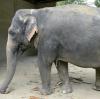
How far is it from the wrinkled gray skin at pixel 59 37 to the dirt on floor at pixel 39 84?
0.18m

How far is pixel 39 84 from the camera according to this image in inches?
267

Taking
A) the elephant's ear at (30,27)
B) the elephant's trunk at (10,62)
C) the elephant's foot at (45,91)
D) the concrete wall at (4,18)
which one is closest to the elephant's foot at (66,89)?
the elephant's foot at (45,91)

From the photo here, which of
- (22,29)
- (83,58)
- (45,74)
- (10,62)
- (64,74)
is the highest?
(22,29)

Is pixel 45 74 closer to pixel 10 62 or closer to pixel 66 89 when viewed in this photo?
pixel 66 89

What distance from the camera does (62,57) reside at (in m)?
6.06

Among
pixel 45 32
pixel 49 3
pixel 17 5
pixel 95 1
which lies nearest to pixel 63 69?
pixel 45 32

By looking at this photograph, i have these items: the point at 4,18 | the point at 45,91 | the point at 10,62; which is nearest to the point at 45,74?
the point at 45,91

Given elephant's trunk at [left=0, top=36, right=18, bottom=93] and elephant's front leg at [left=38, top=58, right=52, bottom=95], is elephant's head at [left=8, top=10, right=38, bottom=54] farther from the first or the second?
elephant's front leg at [left=38, top=58, right=52, bottom=95]

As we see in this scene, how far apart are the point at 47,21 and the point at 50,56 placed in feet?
1.88

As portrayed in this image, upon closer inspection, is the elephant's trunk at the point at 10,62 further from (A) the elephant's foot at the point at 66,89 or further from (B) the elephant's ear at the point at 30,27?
(A) the elephant's foot at the point at 66,89

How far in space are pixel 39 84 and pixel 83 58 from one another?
1.29 metres

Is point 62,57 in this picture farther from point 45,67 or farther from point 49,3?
point 49,3

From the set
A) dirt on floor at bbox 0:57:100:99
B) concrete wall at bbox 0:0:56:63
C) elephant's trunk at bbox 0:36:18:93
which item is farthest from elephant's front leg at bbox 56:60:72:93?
concrete wall at bbox 0:0:56:63

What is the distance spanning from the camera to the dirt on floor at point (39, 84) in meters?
6.05
